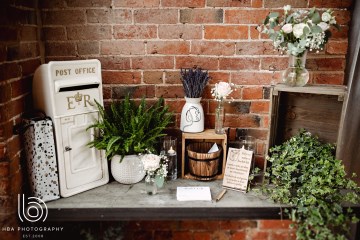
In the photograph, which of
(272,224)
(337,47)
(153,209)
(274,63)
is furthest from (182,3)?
(272,224)

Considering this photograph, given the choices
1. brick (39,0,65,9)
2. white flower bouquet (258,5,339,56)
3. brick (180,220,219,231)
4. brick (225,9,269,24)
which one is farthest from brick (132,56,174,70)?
brick (180,220,219,231)

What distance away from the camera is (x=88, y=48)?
80.7 inches

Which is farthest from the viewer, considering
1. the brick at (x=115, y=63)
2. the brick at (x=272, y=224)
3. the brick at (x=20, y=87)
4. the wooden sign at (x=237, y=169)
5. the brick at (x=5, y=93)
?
the brick at (x=272, y=224)

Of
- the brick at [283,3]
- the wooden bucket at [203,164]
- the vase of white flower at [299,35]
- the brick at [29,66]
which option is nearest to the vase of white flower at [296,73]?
the vase of white flower at [299,35]

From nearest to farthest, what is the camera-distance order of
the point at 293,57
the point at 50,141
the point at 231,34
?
the point at 50,141 < the point at 293,57 < the point at 231,34

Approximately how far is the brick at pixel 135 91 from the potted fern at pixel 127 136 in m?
0.18

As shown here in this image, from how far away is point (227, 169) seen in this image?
1.90m

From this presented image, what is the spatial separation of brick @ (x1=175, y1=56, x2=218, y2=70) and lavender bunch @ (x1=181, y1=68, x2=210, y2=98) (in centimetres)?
12

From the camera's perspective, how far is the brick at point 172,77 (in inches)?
82.2

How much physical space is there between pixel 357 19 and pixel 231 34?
750 millimetres

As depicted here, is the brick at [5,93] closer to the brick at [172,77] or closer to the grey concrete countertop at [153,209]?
the grey concrete countertop at [153,209]

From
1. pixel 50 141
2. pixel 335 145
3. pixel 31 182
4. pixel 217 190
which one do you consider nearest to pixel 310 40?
pixel 335 145

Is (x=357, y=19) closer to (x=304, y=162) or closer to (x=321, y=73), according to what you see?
(x=321, y=73)

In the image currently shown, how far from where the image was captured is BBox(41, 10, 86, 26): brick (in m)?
1.99
